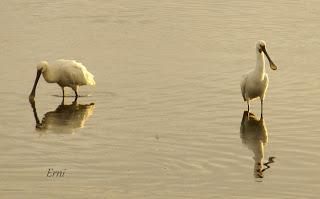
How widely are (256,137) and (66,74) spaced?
5887 millimetres

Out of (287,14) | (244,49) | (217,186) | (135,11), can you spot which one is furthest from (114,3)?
(217,186)

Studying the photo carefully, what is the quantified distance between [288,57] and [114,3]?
37.8 ft

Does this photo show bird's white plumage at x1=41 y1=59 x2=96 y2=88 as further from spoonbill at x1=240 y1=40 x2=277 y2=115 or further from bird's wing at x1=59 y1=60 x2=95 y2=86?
spoonbill at x1=240 y1=40 x2=277 y2=115

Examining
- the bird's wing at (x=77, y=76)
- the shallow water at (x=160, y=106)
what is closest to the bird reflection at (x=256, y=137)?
the shallow water at (x=160, y=106)

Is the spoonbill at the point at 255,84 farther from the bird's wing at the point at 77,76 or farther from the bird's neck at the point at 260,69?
the bird's wing at the point at 77,76

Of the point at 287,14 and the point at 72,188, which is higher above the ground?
the point at 287,14

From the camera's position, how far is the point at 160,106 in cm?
2156

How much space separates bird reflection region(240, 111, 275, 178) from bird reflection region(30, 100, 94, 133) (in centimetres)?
342

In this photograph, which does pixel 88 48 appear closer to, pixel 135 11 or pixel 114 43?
pixel 114 43

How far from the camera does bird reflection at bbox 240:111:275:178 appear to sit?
16844 millimetres

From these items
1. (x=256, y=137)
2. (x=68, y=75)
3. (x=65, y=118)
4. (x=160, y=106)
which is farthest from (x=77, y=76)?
(x=256, y=137)

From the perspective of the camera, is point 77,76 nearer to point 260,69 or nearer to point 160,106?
point 160,106

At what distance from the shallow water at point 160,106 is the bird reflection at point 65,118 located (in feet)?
0.14

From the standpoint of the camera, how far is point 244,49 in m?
28.2
